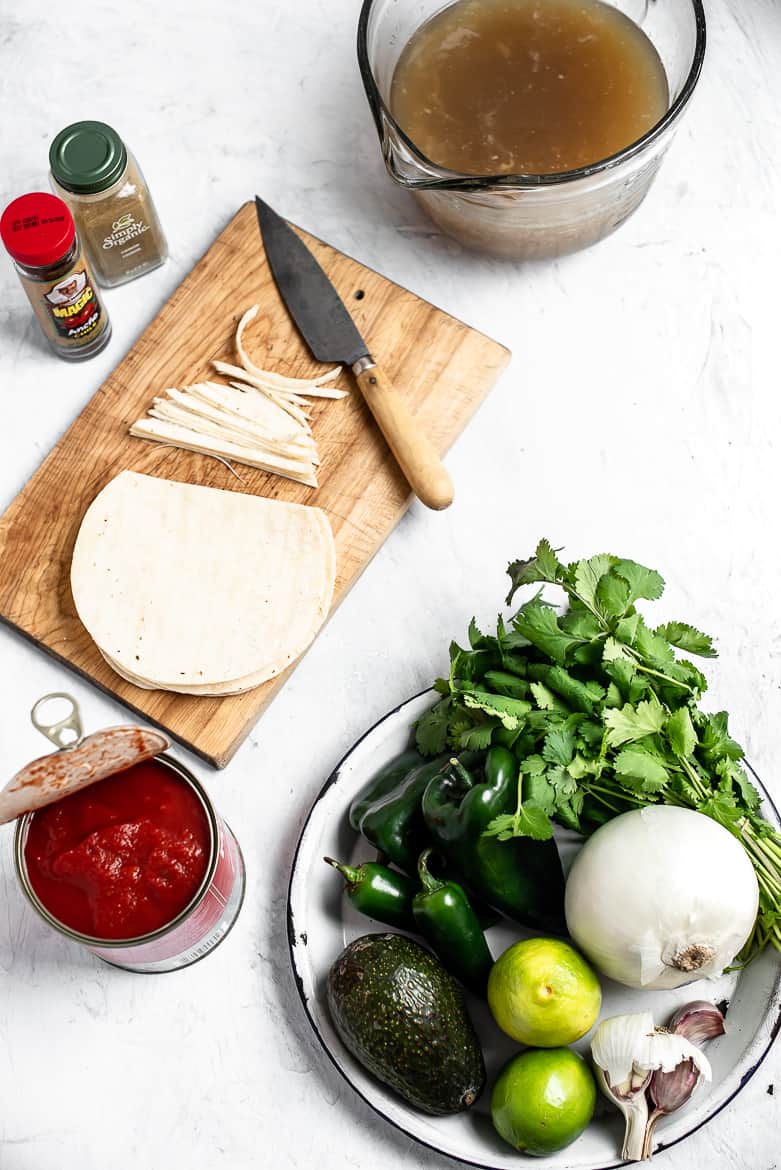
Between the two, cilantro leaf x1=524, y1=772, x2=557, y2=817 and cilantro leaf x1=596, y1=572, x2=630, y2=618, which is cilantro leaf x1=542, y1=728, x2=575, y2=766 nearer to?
cilantro leaf x1=524, y1=772, x2=557, y2=817

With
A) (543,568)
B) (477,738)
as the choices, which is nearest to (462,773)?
(477,738)

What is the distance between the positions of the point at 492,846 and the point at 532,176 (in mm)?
935

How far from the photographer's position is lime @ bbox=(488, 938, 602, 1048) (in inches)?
58.2

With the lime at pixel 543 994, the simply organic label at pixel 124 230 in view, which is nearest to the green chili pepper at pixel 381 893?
the lime at pixel 543 994

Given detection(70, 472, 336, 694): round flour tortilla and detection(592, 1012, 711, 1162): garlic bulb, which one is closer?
detection(592, 1012, 711, 1162): garlic bulb

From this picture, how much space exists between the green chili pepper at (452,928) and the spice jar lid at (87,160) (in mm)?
1084

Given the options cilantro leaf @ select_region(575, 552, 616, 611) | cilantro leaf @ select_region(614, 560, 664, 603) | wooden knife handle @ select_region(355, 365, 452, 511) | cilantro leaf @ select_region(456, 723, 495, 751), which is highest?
cilantro leaf @ select_region(614, 560, 664, 603)

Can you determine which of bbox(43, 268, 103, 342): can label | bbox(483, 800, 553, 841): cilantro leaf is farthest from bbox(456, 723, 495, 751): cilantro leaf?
bbox(43, 268, 103, 342): can label

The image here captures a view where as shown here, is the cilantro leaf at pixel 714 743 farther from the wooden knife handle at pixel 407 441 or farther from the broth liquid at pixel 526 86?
the broth liquid at pixel 526 86

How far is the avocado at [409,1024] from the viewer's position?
148cm

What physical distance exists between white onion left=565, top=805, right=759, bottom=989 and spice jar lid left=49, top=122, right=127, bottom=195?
119 centimetres

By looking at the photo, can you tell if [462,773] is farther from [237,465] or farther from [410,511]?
[237,465]

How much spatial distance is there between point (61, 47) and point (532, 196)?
3.18ft

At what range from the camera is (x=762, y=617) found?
1.85m
